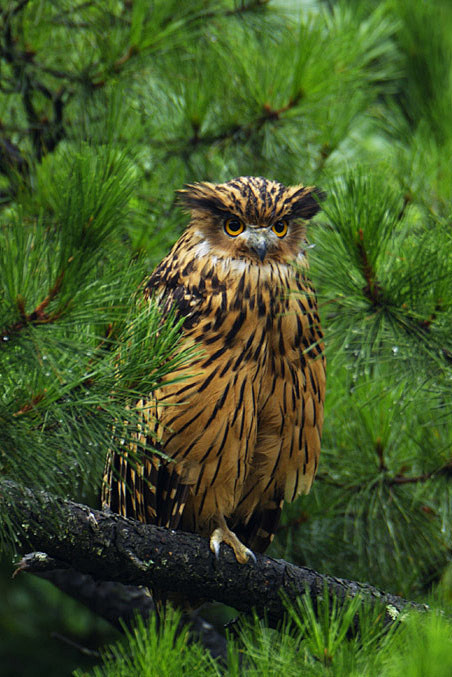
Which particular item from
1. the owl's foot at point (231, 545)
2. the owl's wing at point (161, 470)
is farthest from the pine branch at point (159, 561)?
the owl's wing at point (161, 470)

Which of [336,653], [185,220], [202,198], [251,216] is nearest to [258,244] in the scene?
[251,216]

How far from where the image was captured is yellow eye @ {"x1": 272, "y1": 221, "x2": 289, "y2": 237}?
1854 millimetres

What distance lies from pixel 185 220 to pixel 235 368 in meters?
0.57

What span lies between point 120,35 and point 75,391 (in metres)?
1.29

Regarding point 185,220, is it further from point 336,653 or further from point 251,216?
point 336,653

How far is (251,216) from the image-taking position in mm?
1801

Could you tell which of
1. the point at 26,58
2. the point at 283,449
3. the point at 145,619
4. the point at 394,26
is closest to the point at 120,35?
the point at 26,58

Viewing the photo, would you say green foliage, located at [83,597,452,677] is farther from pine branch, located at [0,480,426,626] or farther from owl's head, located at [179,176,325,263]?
owl's head, located at [179,176,325,263]

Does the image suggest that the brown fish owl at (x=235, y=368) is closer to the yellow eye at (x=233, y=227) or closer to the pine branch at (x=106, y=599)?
the yellow eye at (x=233, y=227)

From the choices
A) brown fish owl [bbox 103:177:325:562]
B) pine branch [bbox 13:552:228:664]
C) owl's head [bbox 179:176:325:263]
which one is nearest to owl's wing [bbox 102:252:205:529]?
brown fish owl [bbox 103:177:325:562]

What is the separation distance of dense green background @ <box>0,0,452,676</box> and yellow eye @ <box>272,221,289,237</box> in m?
0.15

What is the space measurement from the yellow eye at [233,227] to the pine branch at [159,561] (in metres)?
0.63

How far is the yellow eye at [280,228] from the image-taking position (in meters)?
1.85

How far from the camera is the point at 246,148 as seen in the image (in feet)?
7.98
